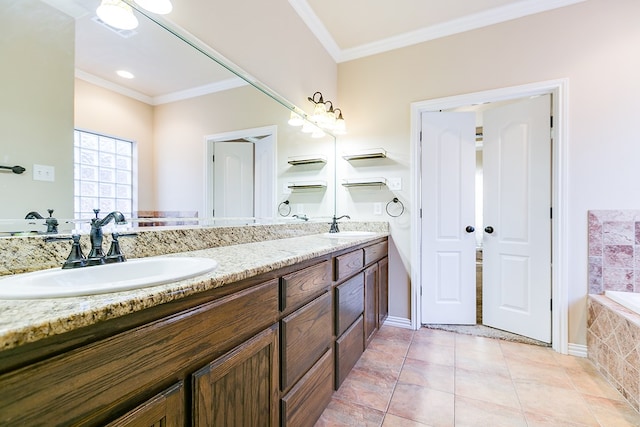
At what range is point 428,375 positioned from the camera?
1807 millimetres

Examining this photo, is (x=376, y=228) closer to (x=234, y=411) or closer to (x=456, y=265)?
(x=456, y=265)

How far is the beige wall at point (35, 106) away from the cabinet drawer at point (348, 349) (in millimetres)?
1358

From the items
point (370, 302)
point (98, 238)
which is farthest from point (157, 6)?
point (370, 302)

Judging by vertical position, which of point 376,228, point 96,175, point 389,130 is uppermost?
point 389,130

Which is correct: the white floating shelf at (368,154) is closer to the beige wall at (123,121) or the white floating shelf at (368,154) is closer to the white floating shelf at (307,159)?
the white floating shelf at (307,159)

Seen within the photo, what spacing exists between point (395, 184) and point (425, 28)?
4.54ft

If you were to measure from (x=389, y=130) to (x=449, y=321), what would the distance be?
1.84 metres

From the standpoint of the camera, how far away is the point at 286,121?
7.14ft

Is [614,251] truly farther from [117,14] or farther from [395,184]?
[117,14]

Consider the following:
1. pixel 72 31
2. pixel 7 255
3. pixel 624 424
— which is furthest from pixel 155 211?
pixel 624 424

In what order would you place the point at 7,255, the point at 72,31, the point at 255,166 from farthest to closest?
1. the point at 255,166
2. the point at 72,31
3. the point at 7,255

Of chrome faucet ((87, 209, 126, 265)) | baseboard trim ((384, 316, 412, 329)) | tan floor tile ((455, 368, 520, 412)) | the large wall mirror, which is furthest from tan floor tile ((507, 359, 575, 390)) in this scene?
chrome faucet ((87, 209, 126, 265))

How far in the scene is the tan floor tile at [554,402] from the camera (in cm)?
144

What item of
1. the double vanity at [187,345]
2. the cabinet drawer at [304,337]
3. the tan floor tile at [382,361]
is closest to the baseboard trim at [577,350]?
the tan floor tile at [382,361]
